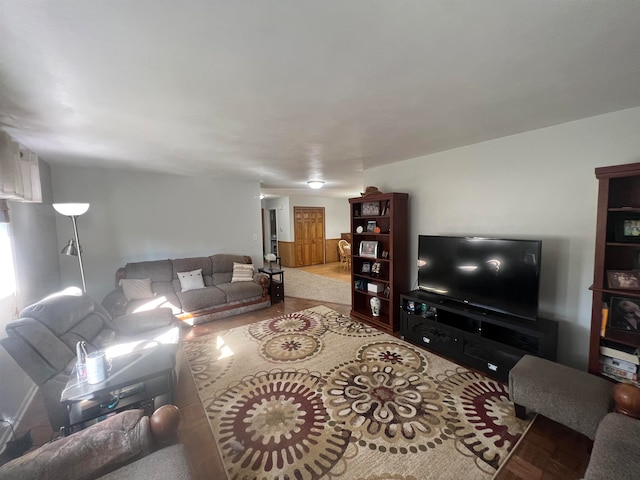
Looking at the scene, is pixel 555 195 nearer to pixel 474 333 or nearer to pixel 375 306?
pixel 474 333

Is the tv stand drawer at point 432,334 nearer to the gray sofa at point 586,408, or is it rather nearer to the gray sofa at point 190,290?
the gray sofa at point 586,408

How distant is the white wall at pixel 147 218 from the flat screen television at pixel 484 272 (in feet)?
12.3

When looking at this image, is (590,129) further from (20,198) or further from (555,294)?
(20,198)

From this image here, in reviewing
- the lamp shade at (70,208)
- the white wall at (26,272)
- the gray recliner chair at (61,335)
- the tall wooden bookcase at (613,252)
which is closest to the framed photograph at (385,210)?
the tall wooden bookcase at (613,252)

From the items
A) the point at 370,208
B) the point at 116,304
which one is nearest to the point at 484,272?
the point at 370,208

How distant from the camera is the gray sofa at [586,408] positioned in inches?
46.1

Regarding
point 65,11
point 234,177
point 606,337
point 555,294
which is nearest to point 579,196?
point 555,294

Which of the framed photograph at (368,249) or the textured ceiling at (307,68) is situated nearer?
the textured ceiling at (307,68)

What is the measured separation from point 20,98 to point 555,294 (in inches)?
176

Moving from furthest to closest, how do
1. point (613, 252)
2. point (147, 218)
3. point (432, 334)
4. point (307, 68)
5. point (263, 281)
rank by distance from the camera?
point (263, 281)
point (147, 218)
point (432, 334)
point (613, 252)
point (307, 68)

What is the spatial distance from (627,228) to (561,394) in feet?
4.25

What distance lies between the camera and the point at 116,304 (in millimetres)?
3475

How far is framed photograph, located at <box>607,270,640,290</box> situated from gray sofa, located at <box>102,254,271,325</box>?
4184 millimetres

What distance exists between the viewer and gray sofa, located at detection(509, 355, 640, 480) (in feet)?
3.84
